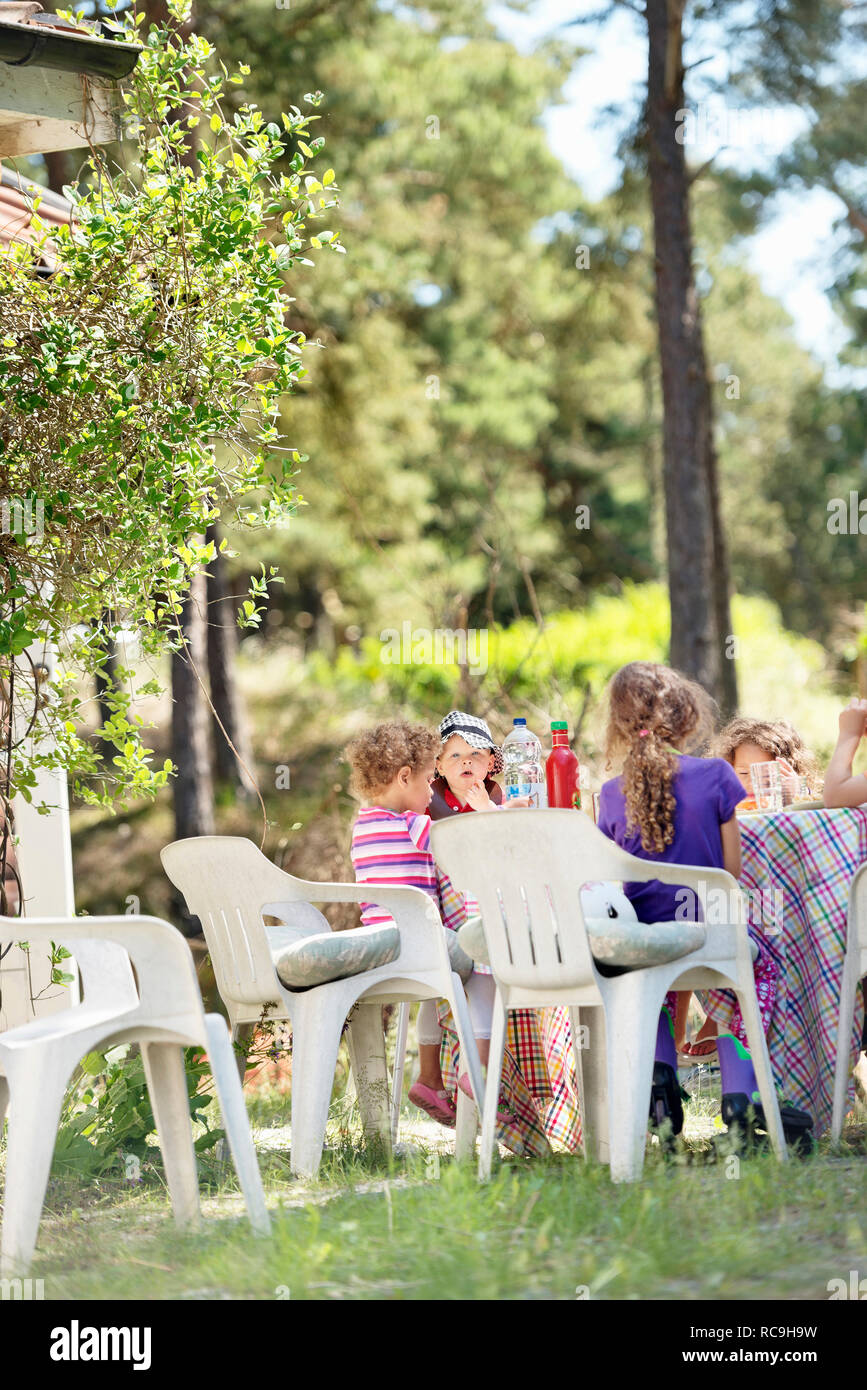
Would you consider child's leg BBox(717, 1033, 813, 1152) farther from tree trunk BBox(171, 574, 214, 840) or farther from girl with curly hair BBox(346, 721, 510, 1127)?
tree trunk BBox(171, 574, 214, 840)

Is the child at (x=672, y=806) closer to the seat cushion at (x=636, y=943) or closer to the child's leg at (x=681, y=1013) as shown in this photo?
the seat cushion at (x=636, y=943)

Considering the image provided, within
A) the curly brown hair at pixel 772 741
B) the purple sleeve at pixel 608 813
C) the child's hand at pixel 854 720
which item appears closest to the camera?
the purple sleeve at pixel 608 813

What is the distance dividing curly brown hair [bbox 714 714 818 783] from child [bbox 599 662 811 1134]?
0.94m

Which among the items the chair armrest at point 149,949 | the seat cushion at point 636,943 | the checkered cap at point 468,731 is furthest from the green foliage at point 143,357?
the seat cushion at point 636,943

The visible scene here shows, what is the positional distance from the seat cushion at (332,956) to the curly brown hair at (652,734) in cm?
74

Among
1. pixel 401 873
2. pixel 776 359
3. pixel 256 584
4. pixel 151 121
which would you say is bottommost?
pixel 401 873

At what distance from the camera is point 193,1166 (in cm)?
336

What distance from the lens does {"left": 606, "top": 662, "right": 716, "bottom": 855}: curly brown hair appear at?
3836 mm

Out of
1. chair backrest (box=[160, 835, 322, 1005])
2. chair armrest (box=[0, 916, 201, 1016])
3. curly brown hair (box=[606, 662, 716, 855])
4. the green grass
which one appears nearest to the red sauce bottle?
curly brown hair (box=[606, 662, 716, 855])

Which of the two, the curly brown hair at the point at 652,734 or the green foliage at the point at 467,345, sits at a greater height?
the green foliage at the point at 467,345

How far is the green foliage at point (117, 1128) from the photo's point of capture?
4.13 meters

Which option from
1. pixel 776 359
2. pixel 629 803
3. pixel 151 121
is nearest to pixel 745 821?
pixel 629 803
